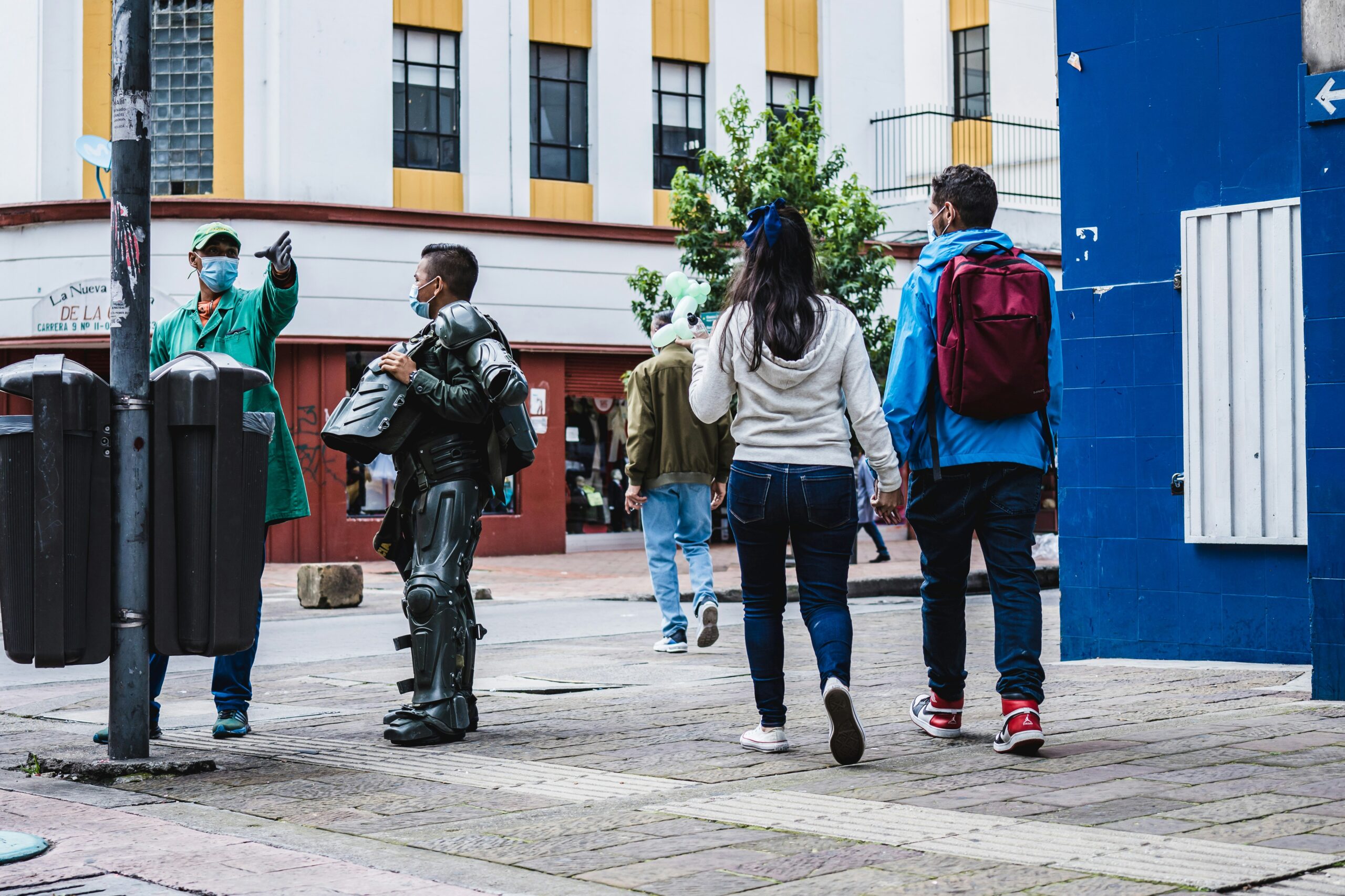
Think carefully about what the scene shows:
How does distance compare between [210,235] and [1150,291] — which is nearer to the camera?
[210,235]

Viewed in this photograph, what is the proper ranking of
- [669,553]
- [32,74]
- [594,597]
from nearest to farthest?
[669,553]
[594,597]
[32,74]

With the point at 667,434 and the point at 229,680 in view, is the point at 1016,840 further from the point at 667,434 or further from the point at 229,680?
the point at 667,434

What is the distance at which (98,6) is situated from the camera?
2059cm

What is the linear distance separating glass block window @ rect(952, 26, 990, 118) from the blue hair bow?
77.2ft

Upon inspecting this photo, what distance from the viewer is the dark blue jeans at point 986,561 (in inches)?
211

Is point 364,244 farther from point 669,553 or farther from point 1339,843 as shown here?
point 1339,843

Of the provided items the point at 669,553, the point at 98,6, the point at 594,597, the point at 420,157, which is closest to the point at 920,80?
the point at 420,157

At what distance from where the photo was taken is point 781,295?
5457mm

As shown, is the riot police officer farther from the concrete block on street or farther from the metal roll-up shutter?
the metal roll-up shutter

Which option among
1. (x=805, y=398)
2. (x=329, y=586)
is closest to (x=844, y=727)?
(x=805, y=398)

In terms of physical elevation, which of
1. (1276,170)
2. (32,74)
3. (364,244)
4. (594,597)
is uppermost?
(32,74)

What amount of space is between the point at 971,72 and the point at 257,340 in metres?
24.0

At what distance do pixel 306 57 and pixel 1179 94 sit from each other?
1487cm

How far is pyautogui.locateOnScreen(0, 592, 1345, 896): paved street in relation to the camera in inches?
146
